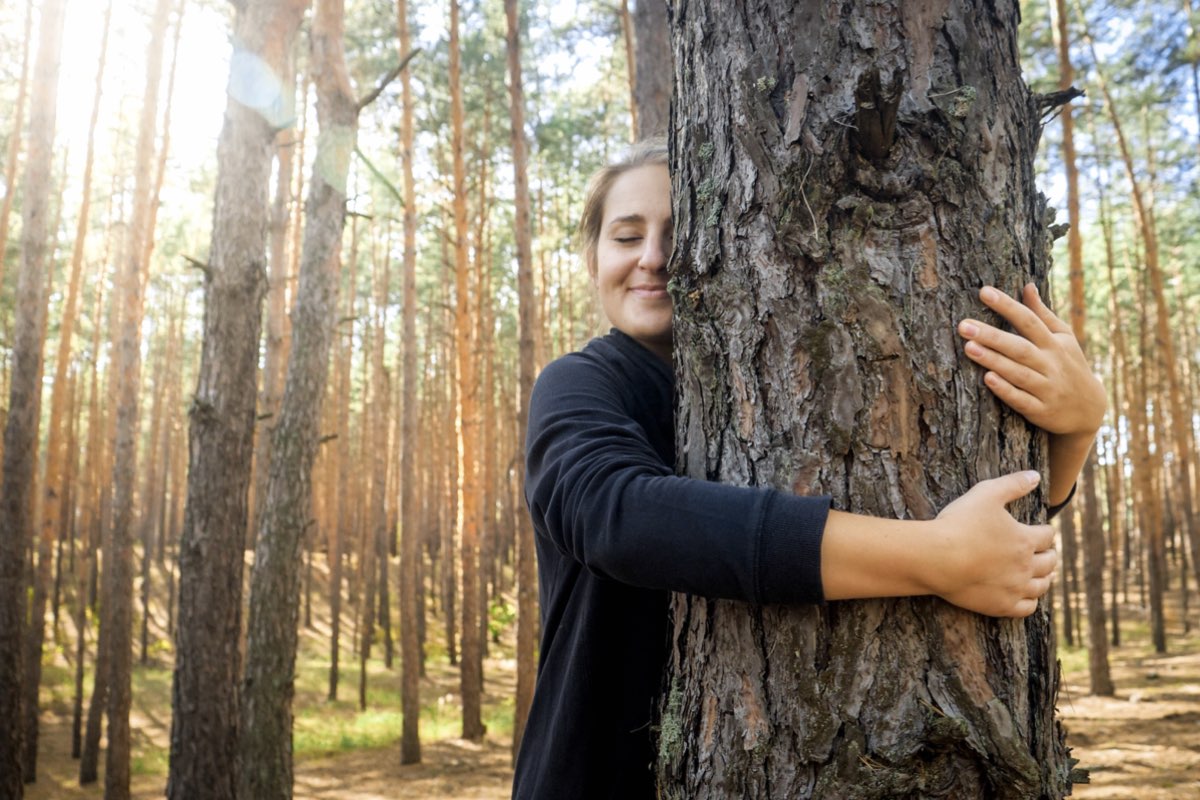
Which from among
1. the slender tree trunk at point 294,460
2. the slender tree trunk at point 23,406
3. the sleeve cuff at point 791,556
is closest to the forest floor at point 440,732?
the slender tree trunk at point 294,460

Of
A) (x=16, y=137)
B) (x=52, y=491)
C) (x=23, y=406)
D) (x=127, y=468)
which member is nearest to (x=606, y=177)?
(x=23, y=406)

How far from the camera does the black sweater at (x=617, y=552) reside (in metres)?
1.15

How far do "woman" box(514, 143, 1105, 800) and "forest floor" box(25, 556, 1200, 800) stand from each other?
248 inches

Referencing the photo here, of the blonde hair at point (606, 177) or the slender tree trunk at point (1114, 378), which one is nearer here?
the blonde hair at point (606, 177)

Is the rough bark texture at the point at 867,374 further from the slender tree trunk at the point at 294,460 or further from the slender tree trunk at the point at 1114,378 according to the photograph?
the slender tree trunk at the point at 1114,378

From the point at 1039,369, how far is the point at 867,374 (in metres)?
0.26

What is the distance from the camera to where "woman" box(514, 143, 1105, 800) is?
114cm

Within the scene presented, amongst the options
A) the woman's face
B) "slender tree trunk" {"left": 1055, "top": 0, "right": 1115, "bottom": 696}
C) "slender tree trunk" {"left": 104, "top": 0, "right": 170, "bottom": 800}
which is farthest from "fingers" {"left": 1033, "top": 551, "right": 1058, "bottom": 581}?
"slender tree trunk" {"left": 1055, "top": 0, "right": 1115, "bottom": 696}

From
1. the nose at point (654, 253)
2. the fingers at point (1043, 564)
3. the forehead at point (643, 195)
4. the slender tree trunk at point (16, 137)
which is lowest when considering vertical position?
the fingers at point (1043, 564)

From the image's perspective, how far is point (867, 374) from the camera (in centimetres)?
124

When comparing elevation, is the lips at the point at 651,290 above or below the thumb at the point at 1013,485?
above

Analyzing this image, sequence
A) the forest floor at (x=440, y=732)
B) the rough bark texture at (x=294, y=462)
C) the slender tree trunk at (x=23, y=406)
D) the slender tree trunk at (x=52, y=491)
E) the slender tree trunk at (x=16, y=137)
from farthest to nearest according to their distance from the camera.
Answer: the slender tree trunk at (x=16, y=137) → the slender tree trunk at (x=52, y=491) → the forest floor at (x=440, y=732) → the slender tree trunk at (x=23, y=406) → the rough bark texture at (x=294, y=462)

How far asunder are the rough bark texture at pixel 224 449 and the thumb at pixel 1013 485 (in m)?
5.10

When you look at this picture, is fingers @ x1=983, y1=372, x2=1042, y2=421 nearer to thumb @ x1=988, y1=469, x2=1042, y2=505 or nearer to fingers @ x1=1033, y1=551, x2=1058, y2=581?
thumb @ x1=988, y1=469, x2=1042, y2=505
